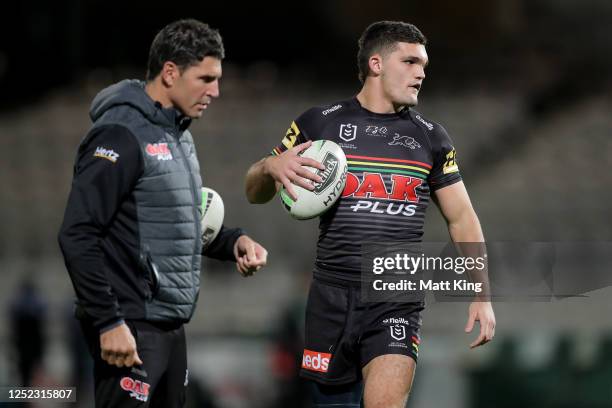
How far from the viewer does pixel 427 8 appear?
650 inches

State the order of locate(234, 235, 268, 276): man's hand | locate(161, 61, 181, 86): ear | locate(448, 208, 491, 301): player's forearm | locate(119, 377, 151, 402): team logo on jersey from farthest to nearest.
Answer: locate(448, 208, 491, 301): player's forearm → locate(234, 235, 268, 276): man's hand → locate(161, 61, 181, 86): ear → locate(119, 377, 151, 402): team logo on jersey

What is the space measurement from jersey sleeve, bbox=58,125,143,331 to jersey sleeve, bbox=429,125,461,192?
134cm

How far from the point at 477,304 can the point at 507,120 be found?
40.3 ft

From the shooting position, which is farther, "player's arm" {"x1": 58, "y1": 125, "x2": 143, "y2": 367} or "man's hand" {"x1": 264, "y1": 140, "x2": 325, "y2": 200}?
"man's hand" {"x1": 264, "y1": 140, "x2": 325, "y2": 200}

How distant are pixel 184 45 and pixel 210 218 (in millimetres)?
824

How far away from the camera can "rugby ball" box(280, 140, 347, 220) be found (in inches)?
169

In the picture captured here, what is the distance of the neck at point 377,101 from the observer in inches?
181

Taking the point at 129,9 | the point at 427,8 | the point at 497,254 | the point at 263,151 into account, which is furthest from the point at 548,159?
the point at 497,254

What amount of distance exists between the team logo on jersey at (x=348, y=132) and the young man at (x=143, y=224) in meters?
0.61

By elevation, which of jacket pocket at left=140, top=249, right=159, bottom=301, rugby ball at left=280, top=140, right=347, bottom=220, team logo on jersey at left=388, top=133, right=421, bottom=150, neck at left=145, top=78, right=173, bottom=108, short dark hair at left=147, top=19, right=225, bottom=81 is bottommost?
jacket pocket at left=140, top=249, right=159, bottom=301

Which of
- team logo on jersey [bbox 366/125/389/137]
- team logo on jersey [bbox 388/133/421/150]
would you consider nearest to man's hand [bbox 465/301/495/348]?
team logo on jersey [bbox 388/133/421/150]

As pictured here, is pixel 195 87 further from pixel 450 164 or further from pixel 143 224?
pixel 450 164

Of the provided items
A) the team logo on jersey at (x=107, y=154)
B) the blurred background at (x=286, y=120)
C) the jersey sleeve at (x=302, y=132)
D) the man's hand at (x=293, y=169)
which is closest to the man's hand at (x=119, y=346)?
the team logo on jersey at (x=107, y=154)

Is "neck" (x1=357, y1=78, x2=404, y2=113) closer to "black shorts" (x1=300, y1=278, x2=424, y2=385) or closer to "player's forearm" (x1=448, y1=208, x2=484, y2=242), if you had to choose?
"player's forearm" (x1=448, y1=208, x2=484, y2=242)
